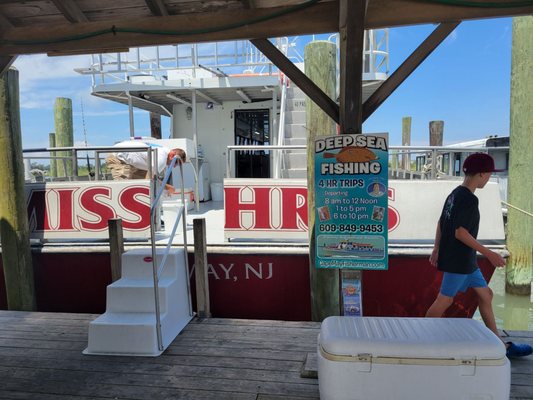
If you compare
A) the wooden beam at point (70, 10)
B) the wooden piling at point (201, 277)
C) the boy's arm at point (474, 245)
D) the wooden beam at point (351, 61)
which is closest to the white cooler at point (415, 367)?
the boy's arm at point (474, 245)

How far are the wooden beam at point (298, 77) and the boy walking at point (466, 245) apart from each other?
40.0 inches

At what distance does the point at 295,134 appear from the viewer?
6.95m

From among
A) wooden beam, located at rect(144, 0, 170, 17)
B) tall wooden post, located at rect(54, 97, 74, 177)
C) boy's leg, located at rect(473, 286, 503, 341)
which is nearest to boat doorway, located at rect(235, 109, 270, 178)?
tall wooden post, located at rect(54, 97, 74, 177)

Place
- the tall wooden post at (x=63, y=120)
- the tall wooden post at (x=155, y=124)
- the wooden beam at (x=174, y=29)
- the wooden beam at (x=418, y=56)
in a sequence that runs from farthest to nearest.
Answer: the tall wooden post at (x=155, y=124)
the tall wooden post at (x=63, y=120)
the wooden beam at (x=174, y=29)
the wooden beam at (x=418, y=56)

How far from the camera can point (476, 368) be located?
6.23 ft

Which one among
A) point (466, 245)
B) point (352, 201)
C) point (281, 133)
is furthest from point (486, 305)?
point (281, 133)

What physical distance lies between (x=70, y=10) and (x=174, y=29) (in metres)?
0.78

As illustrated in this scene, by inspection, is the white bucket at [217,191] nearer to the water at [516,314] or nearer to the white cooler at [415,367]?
the water at [516,314]

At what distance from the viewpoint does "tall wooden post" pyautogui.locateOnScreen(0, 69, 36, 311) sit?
4.14 metres

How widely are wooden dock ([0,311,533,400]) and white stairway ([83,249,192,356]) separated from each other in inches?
3.4

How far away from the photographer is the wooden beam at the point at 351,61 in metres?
2.47

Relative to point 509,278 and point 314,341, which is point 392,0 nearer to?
point 314,341

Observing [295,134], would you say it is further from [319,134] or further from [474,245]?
[474,245]

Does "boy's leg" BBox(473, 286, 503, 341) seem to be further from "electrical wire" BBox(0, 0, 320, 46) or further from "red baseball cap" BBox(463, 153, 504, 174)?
"electrical wire" BBox(0, 0, 320, 46)
